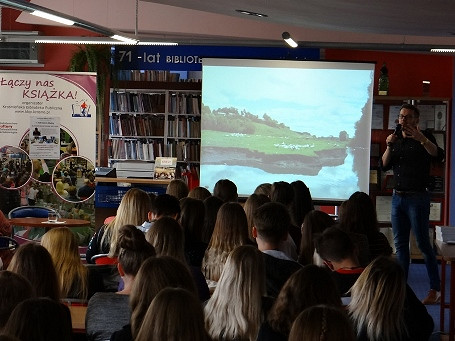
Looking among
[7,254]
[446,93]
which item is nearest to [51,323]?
[7,254]

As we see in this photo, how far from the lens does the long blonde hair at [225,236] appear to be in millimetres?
6023

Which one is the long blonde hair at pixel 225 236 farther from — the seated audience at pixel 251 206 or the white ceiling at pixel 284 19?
the white ceiling at pixel 284 19

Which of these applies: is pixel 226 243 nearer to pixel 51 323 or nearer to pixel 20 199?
pixel 51 323

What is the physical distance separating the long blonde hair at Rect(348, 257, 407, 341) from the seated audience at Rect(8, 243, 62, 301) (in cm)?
142

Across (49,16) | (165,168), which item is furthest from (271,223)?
(165,168)

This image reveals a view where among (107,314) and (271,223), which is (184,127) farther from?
(107,314)

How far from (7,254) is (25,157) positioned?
3279mm

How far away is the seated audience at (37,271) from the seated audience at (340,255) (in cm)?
162

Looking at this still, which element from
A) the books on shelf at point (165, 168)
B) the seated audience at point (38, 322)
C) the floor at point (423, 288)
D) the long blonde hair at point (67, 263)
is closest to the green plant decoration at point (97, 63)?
the books on shelf at point (165, 168)

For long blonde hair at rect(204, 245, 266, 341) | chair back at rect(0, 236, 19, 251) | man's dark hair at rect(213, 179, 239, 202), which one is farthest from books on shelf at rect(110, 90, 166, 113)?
long blonde hair at rect(204, 245, 266, 341)

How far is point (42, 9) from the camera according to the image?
343 inches

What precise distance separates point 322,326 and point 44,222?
8.81 meters

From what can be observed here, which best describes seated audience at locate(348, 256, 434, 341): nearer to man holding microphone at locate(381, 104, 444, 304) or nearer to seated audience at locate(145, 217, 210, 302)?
seated audience at locate(145, 217, 210, 302)

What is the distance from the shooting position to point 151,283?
358cm
